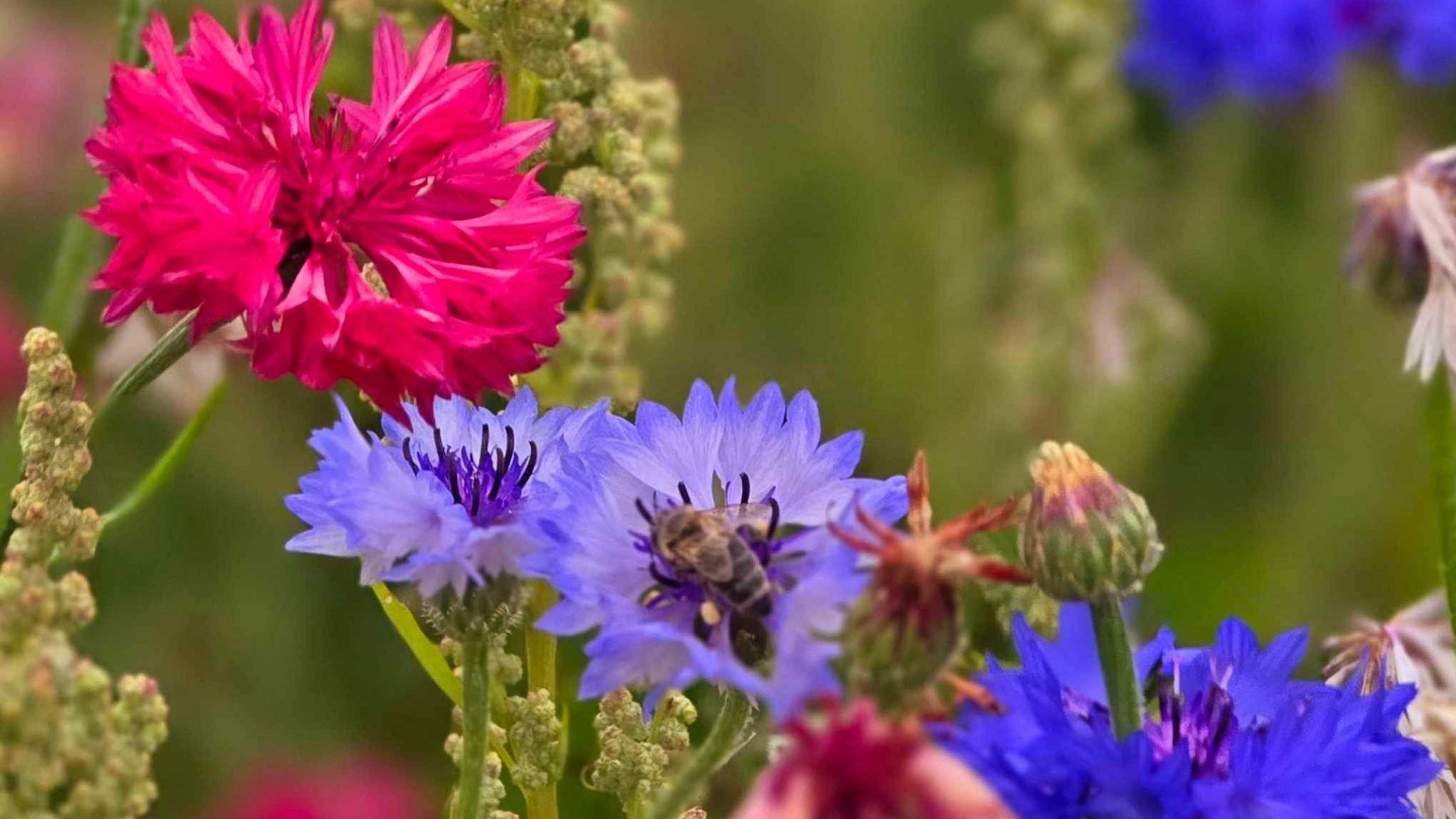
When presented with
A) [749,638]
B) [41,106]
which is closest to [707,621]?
[749,638]

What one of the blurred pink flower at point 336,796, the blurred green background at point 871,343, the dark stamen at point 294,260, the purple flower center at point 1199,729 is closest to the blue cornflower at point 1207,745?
the purple flower center at point 1199,729

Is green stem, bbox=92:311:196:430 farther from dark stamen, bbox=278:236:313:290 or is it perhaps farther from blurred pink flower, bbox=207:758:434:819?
blurred pink flower, bbox=207:758:434:819

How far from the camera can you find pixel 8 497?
13.5 inches

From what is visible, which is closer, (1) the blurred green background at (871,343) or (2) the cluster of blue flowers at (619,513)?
(2) the cluster of blue flowers at (619,513)

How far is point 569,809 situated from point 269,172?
0.57ft

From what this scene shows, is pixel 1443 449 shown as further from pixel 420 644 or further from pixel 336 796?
pixel 336 796

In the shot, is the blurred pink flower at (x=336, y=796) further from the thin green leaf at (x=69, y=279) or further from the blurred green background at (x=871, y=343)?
the thin green leaf at (x=69, y=279)

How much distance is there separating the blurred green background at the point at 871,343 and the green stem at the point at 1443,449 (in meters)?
0.19

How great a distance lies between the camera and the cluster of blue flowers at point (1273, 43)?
29.2 inches

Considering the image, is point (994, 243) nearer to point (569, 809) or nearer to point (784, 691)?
point (569, 809)

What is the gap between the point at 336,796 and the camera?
2.19 feet

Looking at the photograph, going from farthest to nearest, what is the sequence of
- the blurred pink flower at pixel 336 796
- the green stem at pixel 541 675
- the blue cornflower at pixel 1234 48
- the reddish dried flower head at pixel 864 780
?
the blue cornflower at pixel 1234 48 < the blurred pink flower at pixel 336 796 < the green stem at pixel 541 675 < the reddish dried flower head at pixel 864 780

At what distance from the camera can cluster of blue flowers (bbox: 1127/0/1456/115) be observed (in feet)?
2.44

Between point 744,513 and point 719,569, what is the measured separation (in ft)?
0.09
